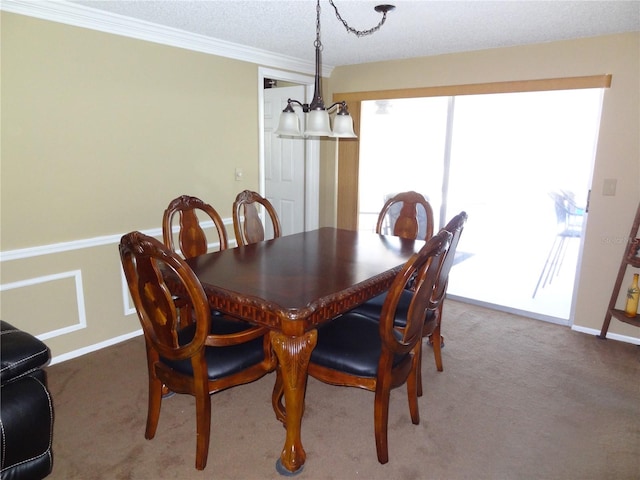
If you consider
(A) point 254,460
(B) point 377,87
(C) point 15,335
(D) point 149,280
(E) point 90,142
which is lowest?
(A) point 254,460

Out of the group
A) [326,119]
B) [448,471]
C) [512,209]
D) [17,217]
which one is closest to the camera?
[448,471]

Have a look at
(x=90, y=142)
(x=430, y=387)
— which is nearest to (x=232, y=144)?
(x=90, y=142)

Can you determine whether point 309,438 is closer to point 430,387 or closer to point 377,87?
point 430,387

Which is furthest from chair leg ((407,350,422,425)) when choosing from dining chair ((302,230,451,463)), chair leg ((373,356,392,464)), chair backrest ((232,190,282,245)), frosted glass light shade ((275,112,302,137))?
chair backrest ((232,190,282,245))

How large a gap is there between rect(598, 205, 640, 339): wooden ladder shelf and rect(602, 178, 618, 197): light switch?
224 millimetres

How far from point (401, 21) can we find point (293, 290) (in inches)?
75.5

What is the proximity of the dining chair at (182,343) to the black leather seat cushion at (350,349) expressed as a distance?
0.25 metres

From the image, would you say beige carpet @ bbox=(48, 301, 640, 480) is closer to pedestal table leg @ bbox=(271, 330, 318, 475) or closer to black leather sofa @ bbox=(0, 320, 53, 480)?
pedestal table leg @ bbox=(271, 330, 318, 475)

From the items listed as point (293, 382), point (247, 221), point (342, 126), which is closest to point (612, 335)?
point (342, 126)

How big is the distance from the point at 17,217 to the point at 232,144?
166cm

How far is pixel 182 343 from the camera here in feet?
6.10

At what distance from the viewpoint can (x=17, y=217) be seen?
243 centimetres

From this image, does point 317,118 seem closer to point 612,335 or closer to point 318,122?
point 318,122

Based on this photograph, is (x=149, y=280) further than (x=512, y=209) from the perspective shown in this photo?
No
